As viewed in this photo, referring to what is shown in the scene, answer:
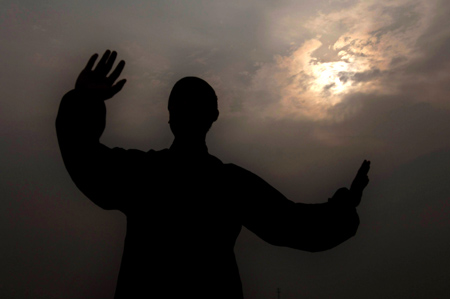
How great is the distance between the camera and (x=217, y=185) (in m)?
3.64

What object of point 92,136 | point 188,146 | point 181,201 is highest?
point 188,146

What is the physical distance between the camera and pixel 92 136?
11.1 ft

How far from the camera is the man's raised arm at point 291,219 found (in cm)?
380

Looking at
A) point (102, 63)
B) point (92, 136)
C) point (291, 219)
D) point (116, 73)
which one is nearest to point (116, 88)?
point (116, 73)

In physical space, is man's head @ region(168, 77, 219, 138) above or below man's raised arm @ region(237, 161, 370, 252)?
above

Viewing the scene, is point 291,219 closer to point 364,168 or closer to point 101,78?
point 364,168

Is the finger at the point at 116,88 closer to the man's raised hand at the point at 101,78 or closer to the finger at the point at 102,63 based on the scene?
the man's raised hand at the point at 101,78

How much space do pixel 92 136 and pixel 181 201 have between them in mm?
889

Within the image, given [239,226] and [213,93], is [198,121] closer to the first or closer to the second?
[213,93]

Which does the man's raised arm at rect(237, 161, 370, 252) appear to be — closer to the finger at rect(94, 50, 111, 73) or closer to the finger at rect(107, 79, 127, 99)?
the finger at rect(107, 79, 127, 99)

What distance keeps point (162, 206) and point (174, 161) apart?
1.42 feet

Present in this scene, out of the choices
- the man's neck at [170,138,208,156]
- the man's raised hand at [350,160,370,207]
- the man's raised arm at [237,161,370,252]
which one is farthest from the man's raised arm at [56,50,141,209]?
the man's raised hand at [350,160,370,207]

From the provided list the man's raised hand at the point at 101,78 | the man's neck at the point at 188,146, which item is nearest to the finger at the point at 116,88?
the man's raised hand at the point at 101,78

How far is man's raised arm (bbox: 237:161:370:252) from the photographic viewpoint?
3797 mm
